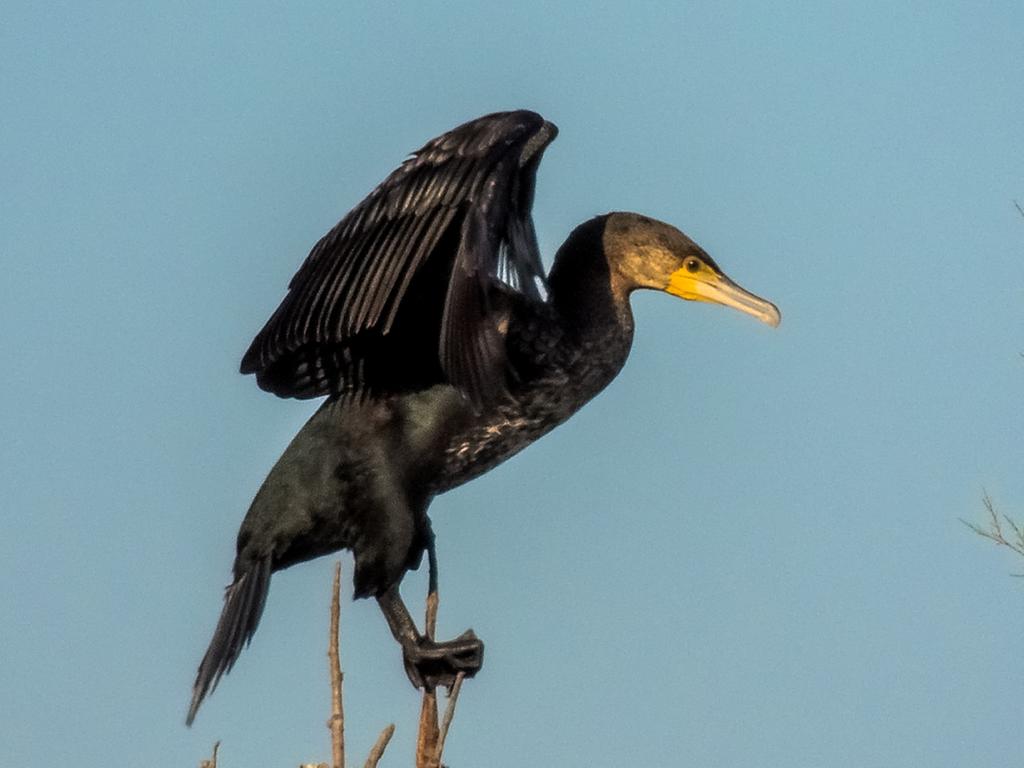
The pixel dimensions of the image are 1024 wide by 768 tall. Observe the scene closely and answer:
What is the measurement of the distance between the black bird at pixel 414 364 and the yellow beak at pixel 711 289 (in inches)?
5.4

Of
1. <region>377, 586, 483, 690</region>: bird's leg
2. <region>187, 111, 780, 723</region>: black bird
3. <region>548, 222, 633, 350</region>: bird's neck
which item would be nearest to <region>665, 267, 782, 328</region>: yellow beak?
<region>187, 111, 780, 723</region>: black bird

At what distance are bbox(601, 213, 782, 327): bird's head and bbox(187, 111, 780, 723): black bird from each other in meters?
0.06

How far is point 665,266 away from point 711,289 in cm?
18

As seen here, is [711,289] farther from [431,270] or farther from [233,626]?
[233,626]

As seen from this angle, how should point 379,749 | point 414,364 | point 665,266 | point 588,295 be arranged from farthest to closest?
1. point 665,266
2. point 588,295
3. point 414,364
4. point 379,749

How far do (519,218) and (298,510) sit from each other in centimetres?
113

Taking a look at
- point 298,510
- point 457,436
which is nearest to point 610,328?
point 457,436

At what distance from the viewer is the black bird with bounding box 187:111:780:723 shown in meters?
4.94

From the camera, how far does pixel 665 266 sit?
6035 millimetres

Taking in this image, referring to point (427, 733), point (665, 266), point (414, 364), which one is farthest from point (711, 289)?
point (427, 733)

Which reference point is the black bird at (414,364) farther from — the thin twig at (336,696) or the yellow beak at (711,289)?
the thin twig at (336,696)

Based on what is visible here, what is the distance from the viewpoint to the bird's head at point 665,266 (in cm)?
595

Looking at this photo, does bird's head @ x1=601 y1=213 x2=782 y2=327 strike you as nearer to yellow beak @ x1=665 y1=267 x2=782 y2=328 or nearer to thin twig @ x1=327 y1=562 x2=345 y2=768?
yellow beak @ x1=665 y1=267 x2=782 y2=328

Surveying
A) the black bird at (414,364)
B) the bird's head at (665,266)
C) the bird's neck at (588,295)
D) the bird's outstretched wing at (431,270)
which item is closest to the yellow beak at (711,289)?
the bird's head at (665,266)
